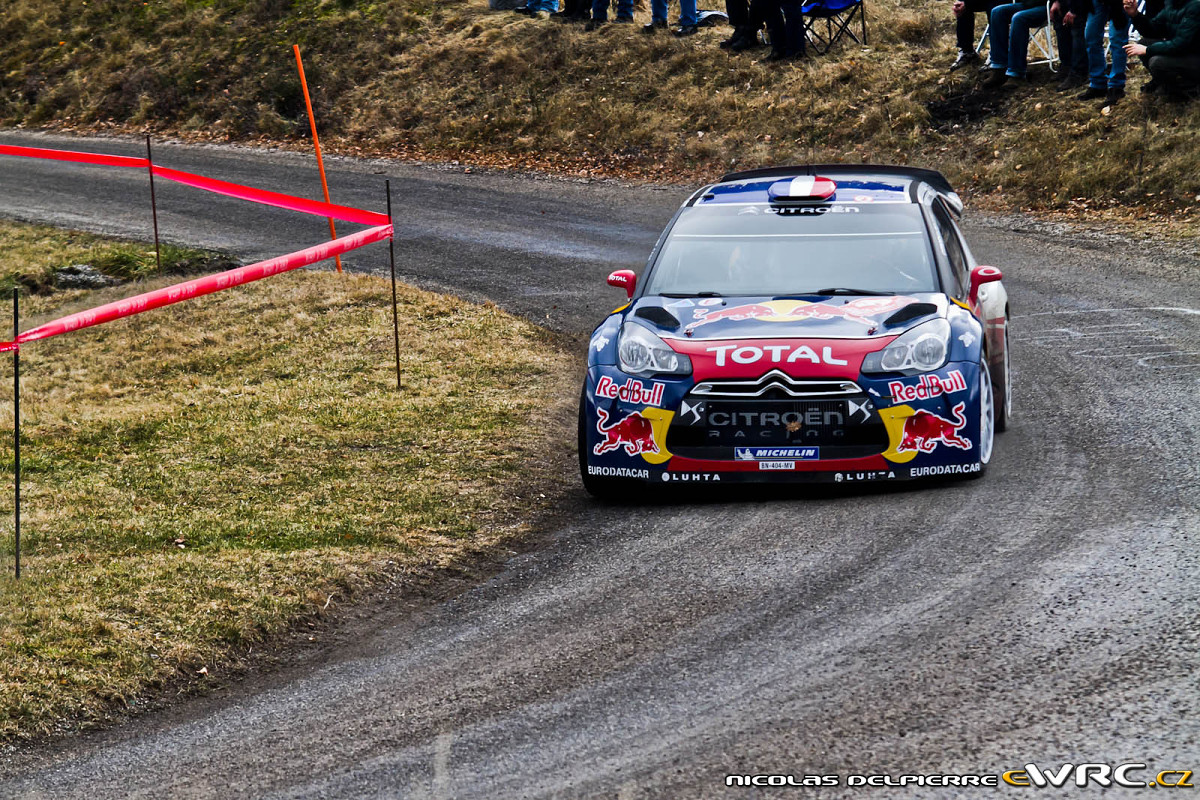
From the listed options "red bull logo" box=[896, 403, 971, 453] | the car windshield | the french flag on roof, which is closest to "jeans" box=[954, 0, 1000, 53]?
the french flag on roof

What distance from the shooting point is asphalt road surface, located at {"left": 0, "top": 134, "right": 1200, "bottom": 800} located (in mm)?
4457

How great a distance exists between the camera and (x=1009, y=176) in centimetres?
1633

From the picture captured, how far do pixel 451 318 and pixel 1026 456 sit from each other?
632 centimetres

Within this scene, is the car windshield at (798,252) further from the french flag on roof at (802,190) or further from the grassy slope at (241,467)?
the grassy slope at (241,467)

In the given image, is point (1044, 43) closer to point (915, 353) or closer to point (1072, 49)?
point (1072, 49)

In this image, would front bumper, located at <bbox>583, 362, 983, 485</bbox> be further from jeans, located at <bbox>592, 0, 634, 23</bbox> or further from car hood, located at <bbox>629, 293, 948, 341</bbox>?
jeans, located at <bbox>592, 0, 634, 23</bbox>

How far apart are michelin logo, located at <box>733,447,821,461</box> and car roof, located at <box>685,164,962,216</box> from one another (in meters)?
2.15

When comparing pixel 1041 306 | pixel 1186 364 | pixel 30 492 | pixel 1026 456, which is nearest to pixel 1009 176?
pixel 1041 306

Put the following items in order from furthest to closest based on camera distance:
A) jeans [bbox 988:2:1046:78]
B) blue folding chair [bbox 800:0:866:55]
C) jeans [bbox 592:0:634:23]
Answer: jeans [bbox 592:0:634:23] < blue folding chair [bbox 800:0:866:55] < jeans [bbox 988:2:1046:78]

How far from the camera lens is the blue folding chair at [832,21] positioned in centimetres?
1994

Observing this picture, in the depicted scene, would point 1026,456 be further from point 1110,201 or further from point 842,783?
point 1110,201

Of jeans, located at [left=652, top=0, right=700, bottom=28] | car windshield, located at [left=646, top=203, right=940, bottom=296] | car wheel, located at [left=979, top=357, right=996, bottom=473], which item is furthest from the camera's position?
jeans, located at [left=652, top=0, right=700, bottom=28]

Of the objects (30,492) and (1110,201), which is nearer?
(30,492)

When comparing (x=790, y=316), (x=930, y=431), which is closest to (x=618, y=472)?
(x=790, y=316)
